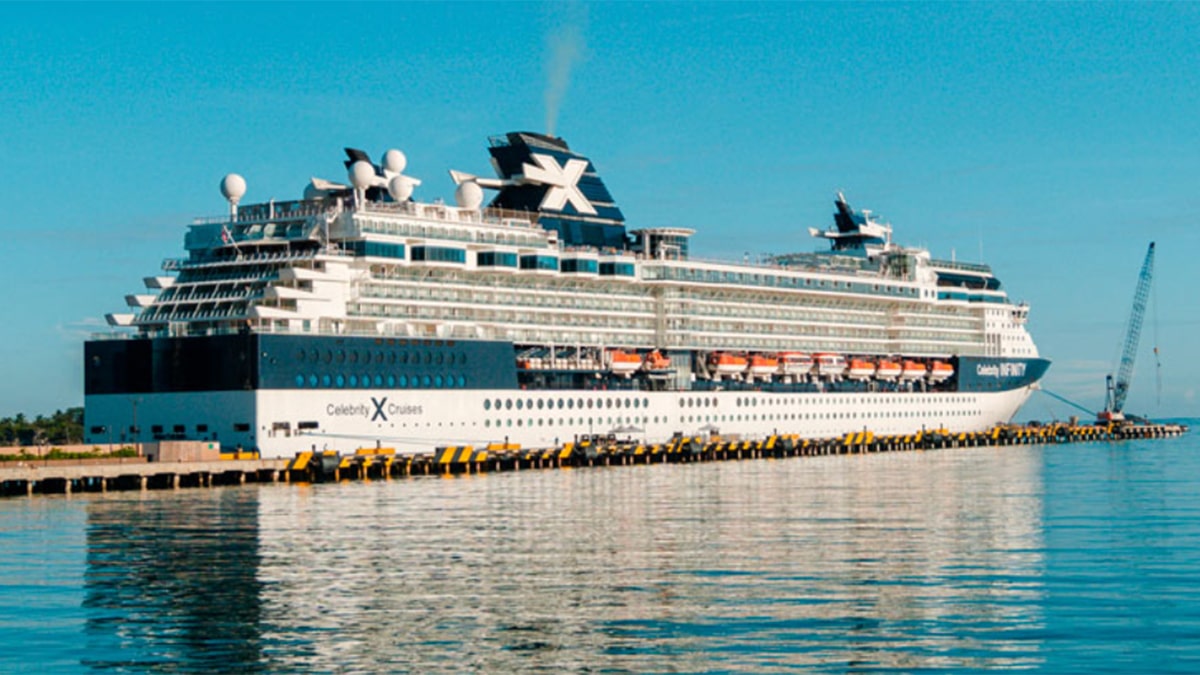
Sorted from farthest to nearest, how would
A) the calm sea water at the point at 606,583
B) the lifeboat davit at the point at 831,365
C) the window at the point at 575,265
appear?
the lifeboat davit at the point at 831,365
the window at the point at 575,265
the calm sea water at the point at 606,583

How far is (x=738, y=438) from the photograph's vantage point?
96.4 meters

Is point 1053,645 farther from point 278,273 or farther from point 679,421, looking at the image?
point 679,421

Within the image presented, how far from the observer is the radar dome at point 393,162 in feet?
271

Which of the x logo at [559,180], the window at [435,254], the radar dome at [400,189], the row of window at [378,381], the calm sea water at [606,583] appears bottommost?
the calm sea water at [606,583]

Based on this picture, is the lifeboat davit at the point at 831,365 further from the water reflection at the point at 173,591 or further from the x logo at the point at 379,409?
the water reflection at the point at 173,591

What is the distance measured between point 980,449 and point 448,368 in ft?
161

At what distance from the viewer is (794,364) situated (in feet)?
340

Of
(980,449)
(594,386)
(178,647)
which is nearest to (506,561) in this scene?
(178,647)

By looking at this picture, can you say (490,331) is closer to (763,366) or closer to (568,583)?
(763,366)

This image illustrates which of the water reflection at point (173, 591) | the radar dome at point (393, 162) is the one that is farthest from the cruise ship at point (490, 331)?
the water reflection at point (173, 591)

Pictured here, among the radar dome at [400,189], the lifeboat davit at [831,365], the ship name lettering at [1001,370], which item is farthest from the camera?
the ship name lettering at [1001,370]

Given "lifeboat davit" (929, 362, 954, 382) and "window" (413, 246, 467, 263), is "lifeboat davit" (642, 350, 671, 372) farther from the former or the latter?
"lifeboat davit" (929, 362, 954, 382)

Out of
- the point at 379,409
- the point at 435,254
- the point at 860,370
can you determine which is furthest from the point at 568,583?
the point at 860,370

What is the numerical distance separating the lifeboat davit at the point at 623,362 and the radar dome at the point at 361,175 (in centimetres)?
1830
